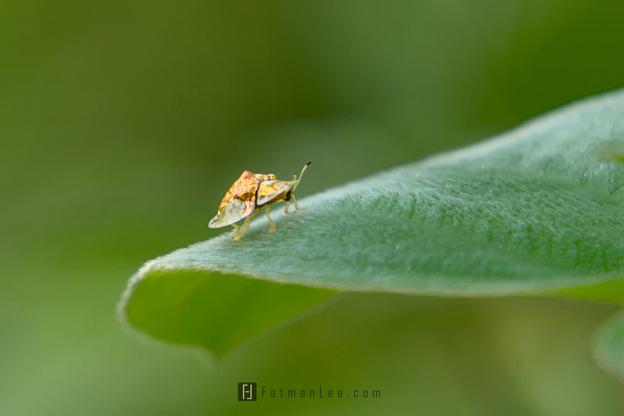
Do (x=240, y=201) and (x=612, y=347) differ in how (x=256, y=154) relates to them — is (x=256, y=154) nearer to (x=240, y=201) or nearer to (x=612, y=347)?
(x=240, y=201)

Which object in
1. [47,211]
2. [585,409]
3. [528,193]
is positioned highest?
[47,211]

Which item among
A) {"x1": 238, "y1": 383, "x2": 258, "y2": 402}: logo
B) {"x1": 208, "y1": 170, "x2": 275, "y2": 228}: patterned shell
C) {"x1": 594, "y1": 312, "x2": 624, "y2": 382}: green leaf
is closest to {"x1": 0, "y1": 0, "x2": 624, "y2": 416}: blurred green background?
{"x1": 238, "y1": 383, "x2": 258, "y2": 402}: logo

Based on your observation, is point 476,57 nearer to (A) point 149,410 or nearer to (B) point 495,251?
(A) point 149,410

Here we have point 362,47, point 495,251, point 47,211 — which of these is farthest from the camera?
point 362,47

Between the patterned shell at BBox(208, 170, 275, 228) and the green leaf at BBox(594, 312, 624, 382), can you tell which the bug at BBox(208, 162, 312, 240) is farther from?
the green leaf at BBox(594, 312, 624, 382)

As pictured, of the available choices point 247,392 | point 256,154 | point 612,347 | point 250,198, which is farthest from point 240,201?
point 256,154

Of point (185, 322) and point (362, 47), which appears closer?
point (185, 322)

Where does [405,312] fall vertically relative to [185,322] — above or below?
above

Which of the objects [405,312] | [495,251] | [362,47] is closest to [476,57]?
[362,47]
